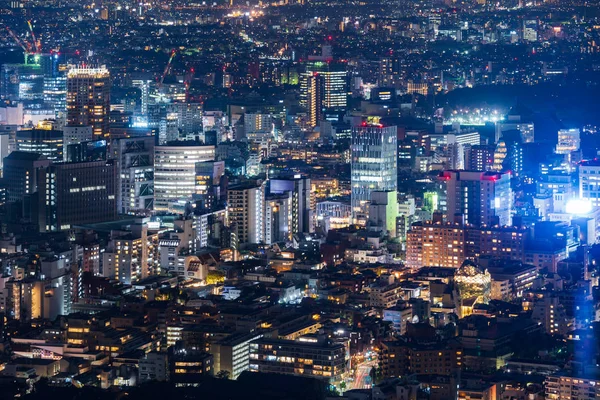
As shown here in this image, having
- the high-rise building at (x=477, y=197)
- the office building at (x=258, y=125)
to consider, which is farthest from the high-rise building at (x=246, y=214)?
the office building at (x=258, y=125)

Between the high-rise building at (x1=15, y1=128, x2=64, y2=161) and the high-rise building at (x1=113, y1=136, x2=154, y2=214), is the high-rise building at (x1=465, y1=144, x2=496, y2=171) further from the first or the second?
the high-rise building at (x1=15, y1=128, x2=64, y2=161)

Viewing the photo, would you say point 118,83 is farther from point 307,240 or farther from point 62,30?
point 307,240

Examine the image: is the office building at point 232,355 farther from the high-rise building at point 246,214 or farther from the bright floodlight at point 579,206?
the bright floodlight at point 579,206

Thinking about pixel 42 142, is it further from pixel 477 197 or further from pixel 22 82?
pixel 22 82

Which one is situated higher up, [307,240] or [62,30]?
[62,30]

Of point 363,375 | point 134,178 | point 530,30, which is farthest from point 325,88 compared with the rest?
point 363,375

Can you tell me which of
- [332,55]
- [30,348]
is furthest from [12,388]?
[332,55]

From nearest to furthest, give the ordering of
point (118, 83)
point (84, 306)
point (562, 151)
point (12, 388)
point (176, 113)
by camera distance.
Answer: point (12, 388)
point (84, 306)
point (562, 151)
point (176, 113)
point (118, 83)

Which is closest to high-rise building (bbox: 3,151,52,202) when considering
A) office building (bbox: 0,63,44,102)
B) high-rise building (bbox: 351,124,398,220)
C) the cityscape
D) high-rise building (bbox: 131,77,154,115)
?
the cityscape
